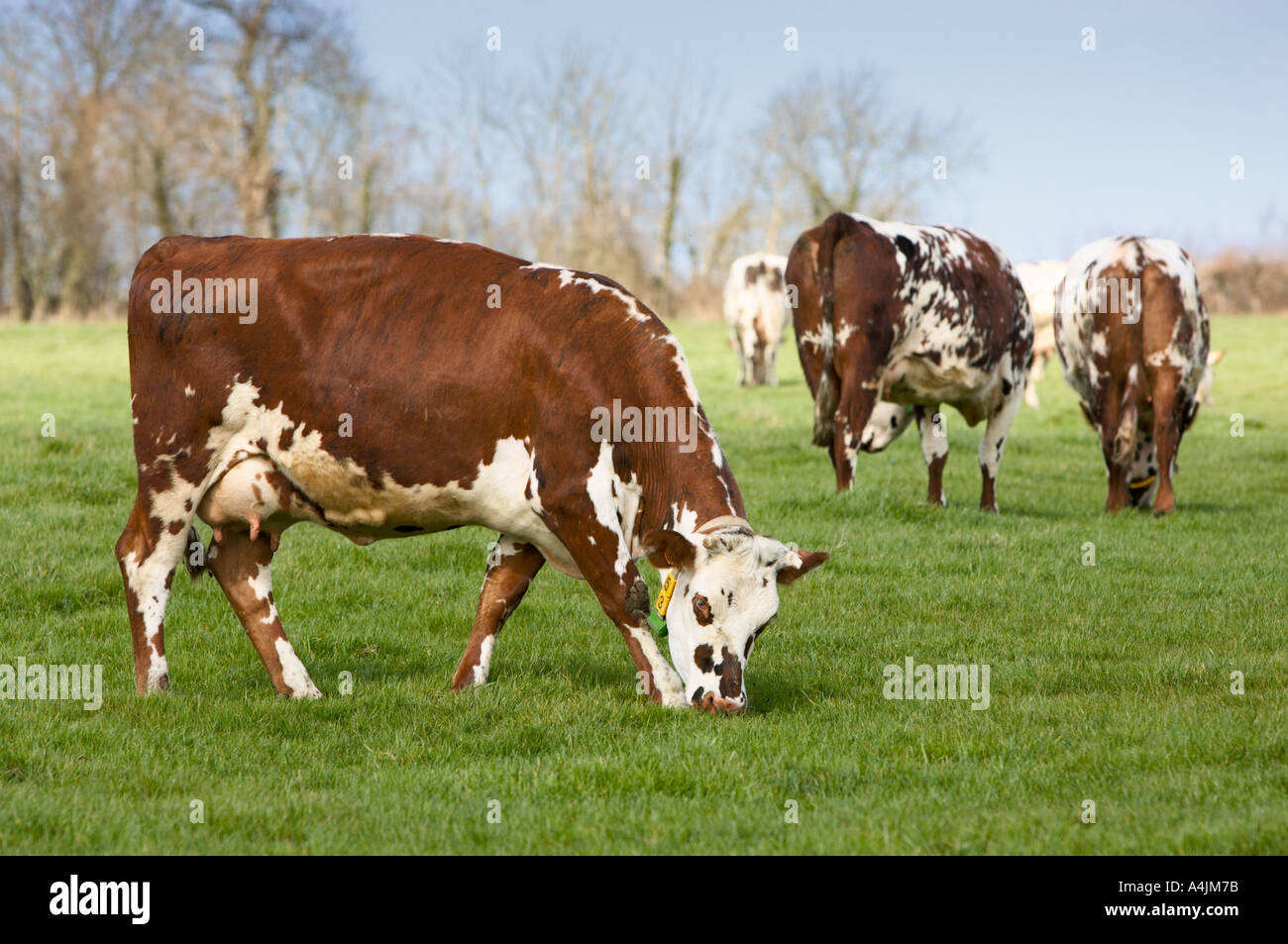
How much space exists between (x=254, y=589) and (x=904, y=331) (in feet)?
21.2

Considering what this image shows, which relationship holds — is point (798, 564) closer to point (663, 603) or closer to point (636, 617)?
point (663, 603)

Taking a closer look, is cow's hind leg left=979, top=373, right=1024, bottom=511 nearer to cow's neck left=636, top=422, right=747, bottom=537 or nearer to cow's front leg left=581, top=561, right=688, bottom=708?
cow's neck left=636, top=422, right=747, bottom=537

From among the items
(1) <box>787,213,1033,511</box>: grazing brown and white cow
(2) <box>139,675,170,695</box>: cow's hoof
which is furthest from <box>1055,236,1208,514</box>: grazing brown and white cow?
(2) <box>139,675,170,695</box>: cow's hoof

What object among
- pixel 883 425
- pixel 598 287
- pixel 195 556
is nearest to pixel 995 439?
pixel 883 425

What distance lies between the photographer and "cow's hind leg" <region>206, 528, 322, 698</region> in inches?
237

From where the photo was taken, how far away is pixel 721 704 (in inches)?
214

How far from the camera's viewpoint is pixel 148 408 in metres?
5.93

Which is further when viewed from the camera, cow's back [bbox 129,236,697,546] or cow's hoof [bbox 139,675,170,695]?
cow's hoof [bbox 139,675,170,695]

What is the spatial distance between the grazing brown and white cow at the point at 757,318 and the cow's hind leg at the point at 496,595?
63.1ft

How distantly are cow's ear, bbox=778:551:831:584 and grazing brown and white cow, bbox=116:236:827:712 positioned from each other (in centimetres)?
1
